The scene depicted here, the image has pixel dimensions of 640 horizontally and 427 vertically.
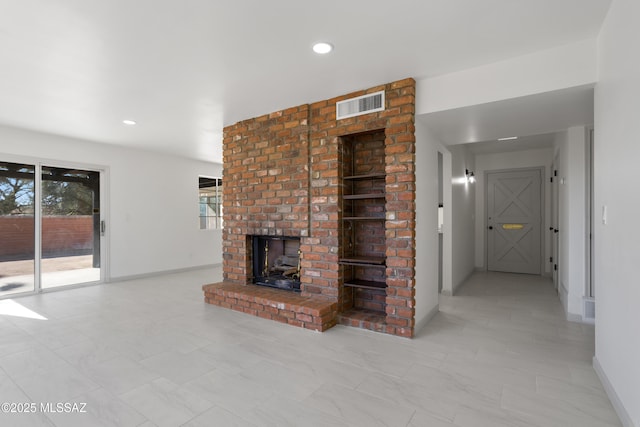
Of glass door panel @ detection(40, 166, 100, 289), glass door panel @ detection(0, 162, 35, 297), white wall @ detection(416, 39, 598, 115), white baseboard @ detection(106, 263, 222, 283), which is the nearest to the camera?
white wall @ detection(416, 39, 598, 115)

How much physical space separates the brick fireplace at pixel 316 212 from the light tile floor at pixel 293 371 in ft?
0.87

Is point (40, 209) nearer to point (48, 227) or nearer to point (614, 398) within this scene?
point (48, 227)

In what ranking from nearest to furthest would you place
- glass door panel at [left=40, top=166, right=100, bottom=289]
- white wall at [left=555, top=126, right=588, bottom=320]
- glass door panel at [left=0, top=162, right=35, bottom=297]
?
white wall at [left=555, top=126, right=588, bottom=320], glass door panel at [left=0, top=162, right=35, bottom=297], glass door panel at [left=40, top=166, right=100, bottom=289]

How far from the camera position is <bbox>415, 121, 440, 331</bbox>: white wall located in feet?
10.2

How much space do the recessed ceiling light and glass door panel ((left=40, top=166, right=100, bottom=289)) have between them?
192 inches

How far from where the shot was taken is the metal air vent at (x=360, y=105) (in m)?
3.11

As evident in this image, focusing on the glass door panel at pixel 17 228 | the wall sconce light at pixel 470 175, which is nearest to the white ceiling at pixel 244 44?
the glass door panel at pixel 17 228

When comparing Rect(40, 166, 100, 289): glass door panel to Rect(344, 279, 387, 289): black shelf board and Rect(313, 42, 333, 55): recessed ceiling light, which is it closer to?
Rect(344, 279, 387, 289): black shelf board

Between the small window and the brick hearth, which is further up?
the small window

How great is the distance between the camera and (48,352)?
2.66 meters

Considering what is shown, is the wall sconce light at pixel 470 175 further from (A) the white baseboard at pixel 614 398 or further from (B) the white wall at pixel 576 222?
(A) the white baseboard at pixel 614 398

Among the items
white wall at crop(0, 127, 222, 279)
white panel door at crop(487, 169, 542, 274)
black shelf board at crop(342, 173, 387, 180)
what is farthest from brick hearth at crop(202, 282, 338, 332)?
white panel door at crop(487, 169, 542, 274)

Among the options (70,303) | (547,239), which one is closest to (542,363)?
(547,239)

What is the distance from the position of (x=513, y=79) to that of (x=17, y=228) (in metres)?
6.38
